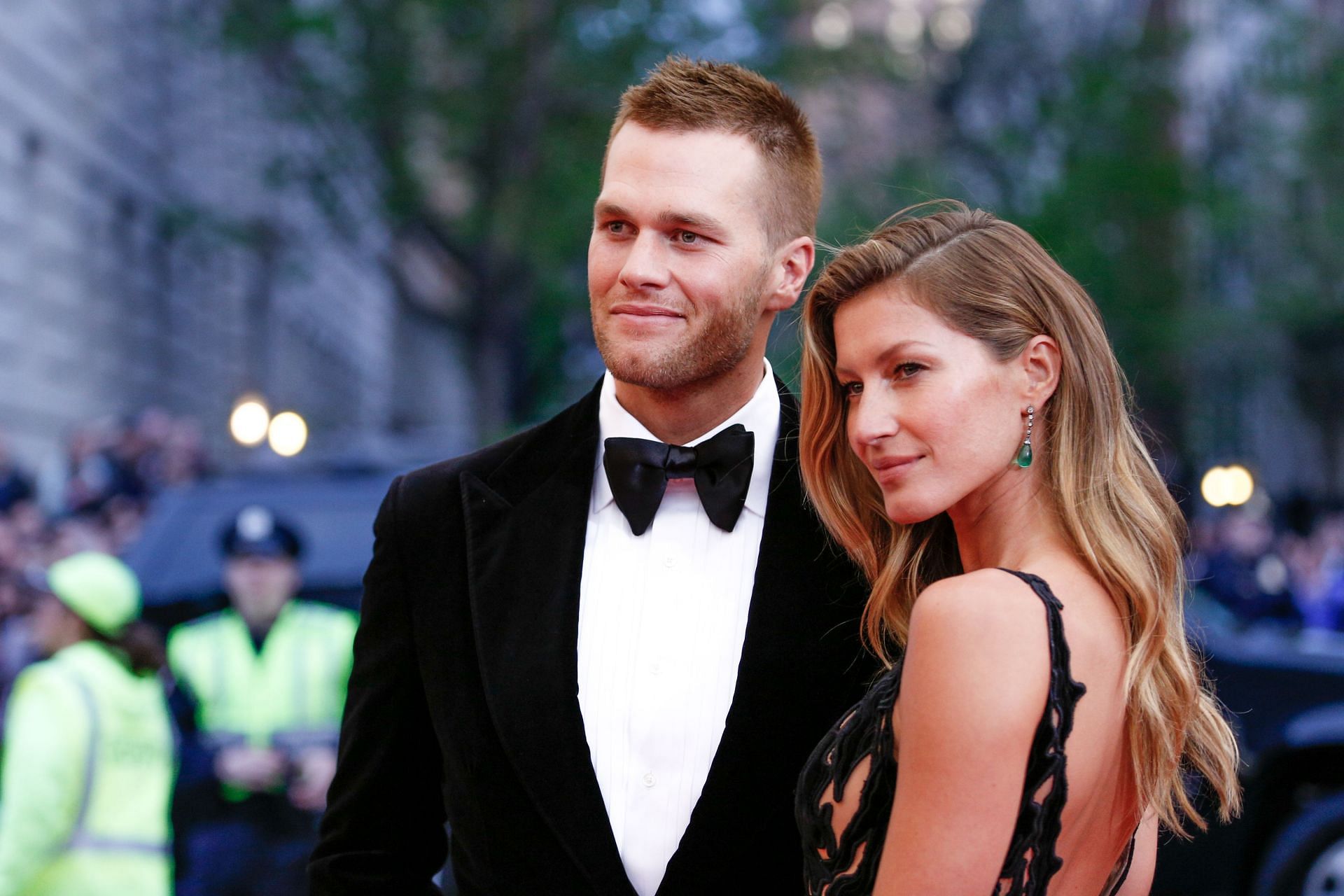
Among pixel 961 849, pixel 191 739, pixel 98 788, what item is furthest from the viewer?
pixel 191 739

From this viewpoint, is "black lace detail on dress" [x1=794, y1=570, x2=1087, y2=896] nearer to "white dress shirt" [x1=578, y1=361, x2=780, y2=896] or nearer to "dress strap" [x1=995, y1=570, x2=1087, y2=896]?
"dress strap" [x1=995, y1=570, x2=1087, y2=896]

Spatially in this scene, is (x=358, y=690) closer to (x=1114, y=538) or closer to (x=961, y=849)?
(x=961, y=849)

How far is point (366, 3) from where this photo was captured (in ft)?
54.5

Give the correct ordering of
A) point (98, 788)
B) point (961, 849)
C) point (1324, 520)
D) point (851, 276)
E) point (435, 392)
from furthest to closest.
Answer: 1. point (435, 392)
2. point (1324, 520)
3. point (98, 788)
4. point (851, 276)
5. point (961, 849)

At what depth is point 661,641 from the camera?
262 centimetres

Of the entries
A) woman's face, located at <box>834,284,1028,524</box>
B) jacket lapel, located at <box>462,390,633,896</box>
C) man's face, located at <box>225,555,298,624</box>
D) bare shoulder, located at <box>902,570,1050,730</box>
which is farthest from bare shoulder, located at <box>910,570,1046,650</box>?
man's face, located at <box>225,555,298,624</box>

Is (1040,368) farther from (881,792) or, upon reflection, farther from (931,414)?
(881,792)

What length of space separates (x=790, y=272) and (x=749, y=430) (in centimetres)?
35

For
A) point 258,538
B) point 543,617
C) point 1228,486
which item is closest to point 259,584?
point 258,538

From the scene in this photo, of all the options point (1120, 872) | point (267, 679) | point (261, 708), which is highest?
point (1120, 872)

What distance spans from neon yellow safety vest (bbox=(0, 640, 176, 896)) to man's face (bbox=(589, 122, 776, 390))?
296 cm

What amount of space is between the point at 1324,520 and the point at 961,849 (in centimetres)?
1580

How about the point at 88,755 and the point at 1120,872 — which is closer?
the point at 1120,872

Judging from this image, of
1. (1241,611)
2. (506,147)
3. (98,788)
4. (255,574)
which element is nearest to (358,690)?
(98,788)
